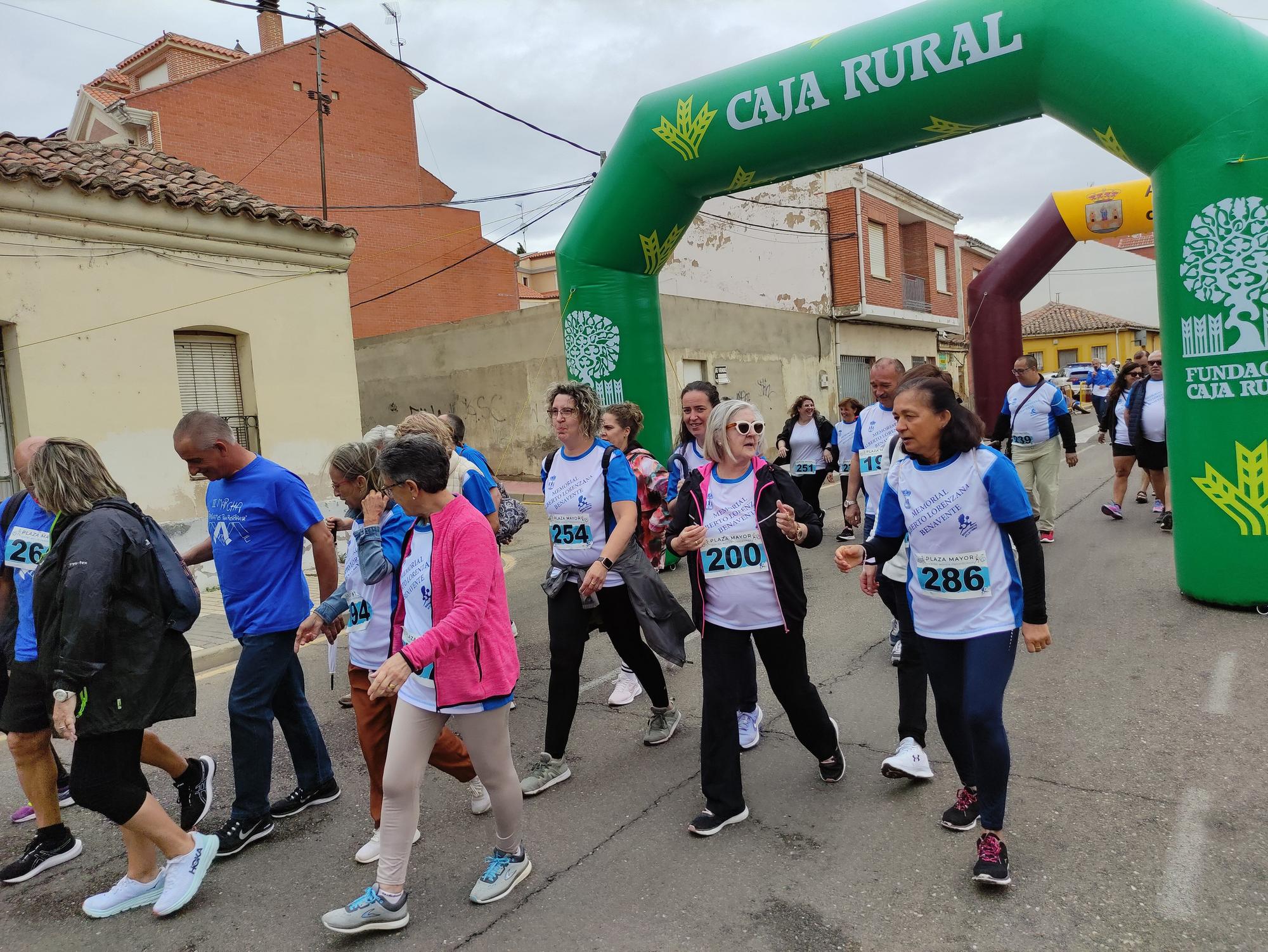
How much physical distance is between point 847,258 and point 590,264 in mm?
17126

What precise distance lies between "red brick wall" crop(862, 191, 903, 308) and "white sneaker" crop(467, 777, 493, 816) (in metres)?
22.5

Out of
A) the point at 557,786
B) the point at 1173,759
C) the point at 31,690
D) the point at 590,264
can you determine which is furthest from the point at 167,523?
the point at 1173,759

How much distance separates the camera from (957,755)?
3.34m

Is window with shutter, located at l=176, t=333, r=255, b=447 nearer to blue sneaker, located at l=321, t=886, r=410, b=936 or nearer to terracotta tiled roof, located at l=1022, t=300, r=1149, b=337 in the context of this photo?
blue sneaker, located at l=321, t=886, r=410, b=936

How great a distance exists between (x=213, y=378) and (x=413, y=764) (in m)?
9.09

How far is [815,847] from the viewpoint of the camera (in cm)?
336

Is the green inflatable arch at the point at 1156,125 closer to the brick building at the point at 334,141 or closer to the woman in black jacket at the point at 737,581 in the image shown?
the woman in black jacket at the point at 737,581

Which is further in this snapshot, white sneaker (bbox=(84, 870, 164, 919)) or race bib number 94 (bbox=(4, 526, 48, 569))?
race bib number 94 (bbox=(4, 526, 48, 569))

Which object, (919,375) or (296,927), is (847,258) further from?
(296,927)

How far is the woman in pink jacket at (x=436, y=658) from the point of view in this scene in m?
2.90

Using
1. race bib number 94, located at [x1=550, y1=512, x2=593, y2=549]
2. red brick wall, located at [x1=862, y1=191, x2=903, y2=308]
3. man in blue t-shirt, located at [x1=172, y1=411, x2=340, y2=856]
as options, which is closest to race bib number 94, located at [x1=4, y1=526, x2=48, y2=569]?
man in blue t-shirt, located at [x1=172, y1=411, x2=340, y2=856]

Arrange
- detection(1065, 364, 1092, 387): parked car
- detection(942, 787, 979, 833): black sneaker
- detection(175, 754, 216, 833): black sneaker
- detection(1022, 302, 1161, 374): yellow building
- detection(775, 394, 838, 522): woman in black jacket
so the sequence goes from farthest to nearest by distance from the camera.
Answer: detection(1022, 302, 1161, 374): yellow building < detection(1065, 364, 1092, 387): parked car < detection(775, 394, 838, 522): woman in black jacket < detection(175, 754, 216, 833): black sneaker < detection(942, 787, 979, 833): black sneaker

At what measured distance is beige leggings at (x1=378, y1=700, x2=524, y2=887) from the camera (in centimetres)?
295

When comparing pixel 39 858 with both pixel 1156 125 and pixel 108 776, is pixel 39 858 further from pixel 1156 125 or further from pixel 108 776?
pixel 1156 125
